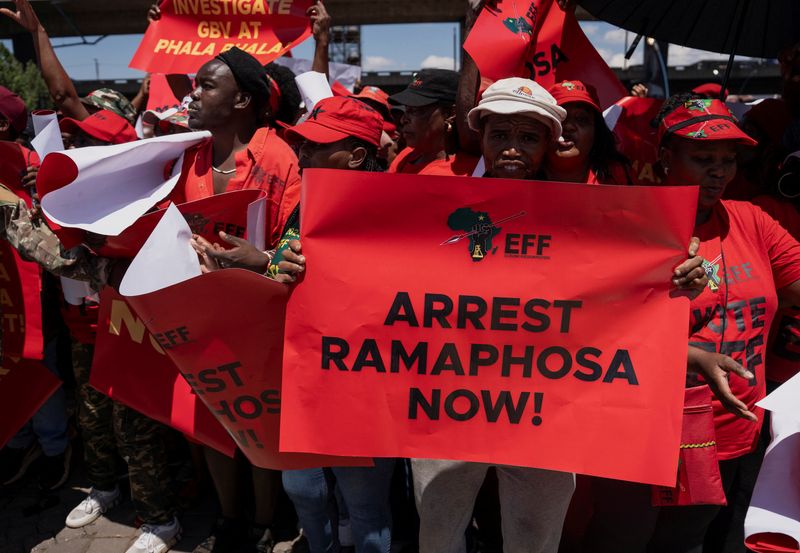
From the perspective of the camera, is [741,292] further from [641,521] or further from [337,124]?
[337,124]

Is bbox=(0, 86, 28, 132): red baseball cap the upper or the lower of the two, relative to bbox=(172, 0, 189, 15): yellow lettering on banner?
lower

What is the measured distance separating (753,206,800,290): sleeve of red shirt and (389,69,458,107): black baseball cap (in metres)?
1.59

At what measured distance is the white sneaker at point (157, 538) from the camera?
3498mm

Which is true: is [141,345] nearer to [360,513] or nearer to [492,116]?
[360,513]

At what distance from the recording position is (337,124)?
269 cm

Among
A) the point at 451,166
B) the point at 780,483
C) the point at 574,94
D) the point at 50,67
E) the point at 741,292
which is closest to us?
the point at 780,483

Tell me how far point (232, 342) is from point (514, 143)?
1.17m

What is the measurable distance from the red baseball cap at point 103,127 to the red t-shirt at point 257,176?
1145 millimetres

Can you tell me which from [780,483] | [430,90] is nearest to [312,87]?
[430,90]

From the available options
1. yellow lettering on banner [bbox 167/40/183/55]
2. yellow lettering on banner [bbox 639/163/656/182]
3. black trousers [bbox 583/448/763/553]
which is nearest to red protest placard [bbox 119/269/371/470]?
black trousers [bbox 583/448/763/553]

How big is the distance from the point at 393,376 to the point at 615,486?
1157mm

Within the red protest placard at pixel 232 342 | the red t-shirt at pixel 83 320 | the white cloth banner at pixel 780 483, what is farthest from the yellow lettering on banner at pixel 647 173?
the red t-shirt at pixel 83 320

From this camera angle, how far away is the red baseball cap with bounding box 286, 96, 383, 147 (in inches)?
105

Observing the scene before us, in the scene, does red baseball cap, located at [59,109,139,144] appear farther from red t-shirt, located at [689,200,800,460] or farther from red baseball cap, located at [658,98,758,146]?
red t-shirt, located at [689,200,800,460]
